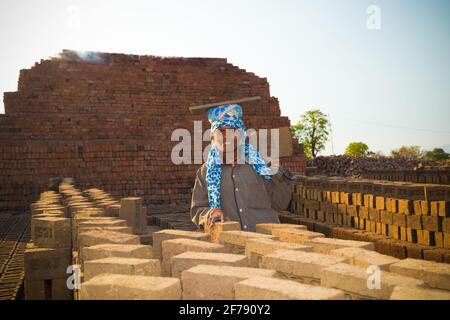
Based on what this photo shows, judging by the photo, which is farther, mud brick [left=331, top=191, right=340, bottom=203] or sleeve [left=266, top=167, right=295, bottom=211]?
mud brick [left=331, top=191, right=340, bottom=203]

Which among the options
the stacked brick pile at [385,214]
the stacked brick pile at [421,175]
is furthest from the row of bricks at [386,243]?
the stacked brick pile at [421,175]

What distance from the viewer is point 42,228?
4.07m

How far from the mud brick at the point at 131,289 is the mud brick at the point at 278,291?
33 centimetres

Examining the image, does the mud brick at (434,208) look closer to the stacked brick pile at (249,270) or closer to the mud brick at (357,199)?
the mud brick at (357,199)

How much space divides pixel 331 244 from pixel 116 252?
5.17 feet

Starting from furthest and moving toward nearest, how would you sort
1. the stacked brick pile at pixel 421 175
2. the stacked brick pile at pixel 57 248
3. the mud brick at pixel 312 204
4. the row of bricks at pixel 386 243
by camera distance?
the stacked brick pile at pixel 421 175 → the mud brick at pixel 312 204 → the row of bricks at pixel 386 243 → the stacked brick pile at pixel 57 248

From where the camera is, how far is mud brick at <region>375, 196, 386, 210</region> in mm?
4758

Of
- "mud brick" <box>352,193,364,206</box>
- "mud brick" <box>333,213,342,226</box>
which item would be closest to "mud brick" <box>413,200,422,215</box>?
"mud brick" <box>352,193,364,206</box>

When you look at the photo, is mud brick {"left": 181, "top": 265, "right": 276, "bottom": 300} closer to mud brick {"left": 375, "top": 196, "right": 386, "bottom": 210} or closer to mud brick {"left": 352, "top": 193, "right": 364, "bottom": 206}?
mud brick {"left": 375, "top": 196, "right": 386, "bottom": 210}

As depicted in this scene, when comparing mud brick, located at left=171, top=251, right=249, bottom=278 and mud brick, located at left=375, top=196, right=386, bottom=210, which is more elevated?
mud brick, located at left=375, top=196, right=386, bottom=210

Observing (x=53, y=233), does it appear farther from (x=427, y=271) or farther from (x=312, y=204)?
(x=312, y=204)

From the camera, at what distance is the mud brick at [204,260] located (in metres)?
2.51

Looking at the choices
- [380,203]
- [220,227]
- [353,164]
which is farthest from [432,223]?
[353,164]

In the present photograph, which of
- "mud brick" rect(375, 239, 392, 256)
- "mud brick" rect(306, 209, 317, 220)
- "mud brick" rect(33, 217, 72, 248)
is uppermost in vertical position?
"mud brick" rect(33, 217, 72, 248)
